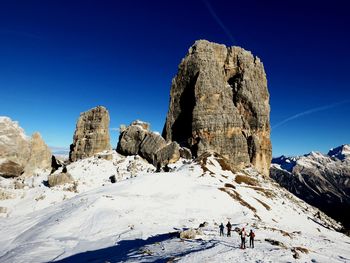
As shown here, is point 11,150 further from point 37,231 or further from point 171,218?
point 171,218

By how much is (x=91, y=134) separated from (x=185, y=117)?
37.0 meters

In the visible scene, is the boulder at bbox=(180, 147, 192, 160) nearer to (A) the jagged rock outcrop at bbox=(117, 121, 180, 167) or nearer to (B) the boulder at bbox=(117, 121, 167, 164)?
(A) the jagged rock outcrop at bbox=(117, 121, 180, 167)

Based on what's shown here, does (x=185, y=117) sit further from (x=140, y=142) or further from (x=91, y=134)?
(x=91, y=134)

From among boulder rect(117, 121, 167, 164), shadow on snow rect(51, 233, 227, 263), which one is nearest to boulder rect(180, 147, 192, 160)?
boulder rect(117, 121, 167, 164)

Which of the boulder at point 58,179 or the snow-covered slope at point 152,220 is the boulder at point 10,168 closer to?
the snow-covered slope at point 152,220

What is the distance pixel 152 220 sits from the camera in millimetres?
47969

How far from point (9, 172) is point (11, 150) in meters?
5.96

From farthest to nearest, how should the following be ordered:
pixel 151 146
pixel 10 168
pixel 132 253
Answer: pixel 151 146 < pixel 10 168 < pixel 132 253

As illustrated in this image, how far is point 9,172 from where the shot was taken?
7388 centimetres

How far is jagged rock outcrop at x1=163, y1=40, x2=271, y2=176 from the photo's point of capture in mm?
115188

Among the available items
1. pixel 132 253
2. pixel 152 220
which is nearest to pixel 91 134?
pixel 152 220

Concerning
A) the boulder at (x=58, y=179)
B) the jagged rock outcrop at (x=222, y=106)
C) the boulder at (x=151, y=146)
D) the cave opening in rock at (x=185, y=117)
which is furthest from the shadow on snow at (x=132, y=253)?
the cave opening in rock at (x=185, y=117)

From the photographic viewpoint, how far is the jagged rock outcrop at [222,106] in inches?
4535

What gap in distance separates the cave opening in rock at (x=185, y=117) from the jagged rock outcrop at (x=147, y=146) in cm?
1650
